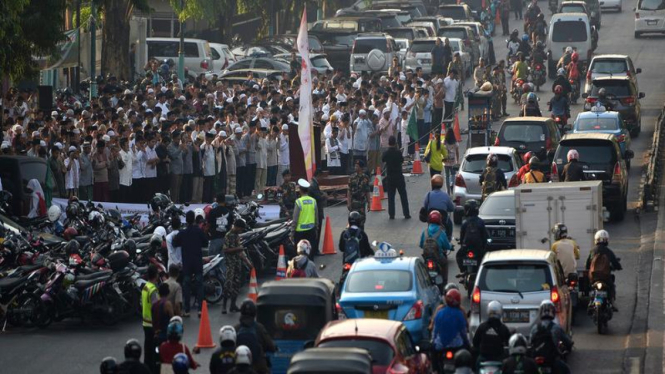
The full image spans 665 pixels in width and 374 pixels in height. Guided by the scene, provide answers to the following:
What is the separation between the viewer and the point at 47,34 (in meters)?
33.3

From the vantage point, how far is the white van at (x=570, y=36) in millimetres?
53062

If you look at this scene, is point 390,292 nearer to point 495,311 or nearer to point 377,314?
point 377,314

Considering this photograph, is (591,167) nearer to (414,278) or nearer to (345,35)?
(414,278)

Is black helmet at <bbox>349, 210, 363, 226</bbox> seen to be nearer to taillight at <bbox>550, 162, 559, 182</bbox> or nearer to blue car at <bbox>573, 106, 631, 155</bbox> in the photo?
taillight at <bbox>550, 162, 559, 182</bbox>

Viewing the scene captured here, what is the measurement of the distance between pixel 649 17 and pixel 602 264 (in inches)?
1729

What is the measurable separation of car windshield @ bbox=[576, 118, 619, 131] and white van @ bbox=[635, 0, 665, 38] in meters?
28.2

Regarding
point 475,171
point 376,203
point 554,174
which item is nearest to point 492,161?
point 475,171

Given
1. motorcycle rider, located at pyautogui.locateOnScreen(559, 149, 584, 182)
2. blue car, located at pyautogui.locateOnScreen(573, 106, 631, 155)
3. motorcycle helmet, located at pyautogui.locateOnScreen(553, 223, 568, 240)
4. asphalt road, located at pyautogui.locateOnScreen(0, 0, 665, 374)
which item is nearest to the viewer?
asphalt road, located at pyautogui.locateOnScreen(0, 0, 665, 374)

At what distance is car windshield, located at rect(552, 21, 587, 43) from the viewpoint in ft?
174

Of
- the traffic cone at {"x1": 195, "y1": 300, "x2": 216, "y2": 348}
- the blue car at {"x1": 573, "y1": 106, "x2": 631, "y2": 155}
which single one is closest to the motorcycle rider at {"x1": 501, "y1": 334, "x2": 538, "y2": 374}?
the traffic cone at {"x1": 195, "y1": 300, "x2": 216, "y2": 348}

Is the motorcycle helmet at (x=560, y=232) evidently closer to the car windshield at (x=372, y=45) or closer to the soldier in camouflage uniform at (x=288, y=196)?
the soldier in camouflage uniform at (x=288, y=196)

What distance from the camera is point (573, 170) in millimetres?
29016

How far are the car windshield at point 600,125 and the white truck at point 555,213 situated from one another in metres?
11.4

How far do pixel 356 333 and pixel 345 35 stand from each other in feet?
137
